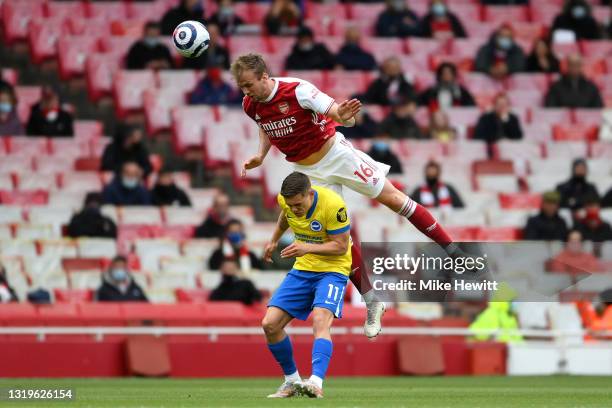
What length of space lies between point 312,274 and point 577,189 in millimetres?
9827

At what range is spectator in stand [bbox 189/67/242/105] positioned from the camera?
819 inches

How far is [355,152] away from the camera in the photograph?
1175 centimetres

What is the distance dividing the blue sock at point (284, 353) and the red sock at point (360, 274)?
3.15 feet

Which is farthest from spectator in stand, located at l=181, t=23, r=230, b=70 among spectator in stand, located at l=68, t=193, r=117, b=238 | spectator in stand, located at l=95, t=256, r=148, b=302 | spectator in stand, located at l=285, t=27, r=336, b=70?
spectator in stand, located at l=95, t=256, r=148, b=302

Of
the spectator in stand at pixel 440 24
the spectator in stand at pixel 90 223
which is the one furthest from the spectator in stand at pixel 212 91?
the spectator in stand at pixel 440 24

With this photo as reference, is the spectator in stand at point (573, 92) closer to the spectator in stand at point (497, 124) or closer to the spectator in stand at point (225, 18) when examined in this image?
the spectator in stand at point (497, 124)

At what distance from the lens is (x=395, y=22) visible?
23266 millimetres

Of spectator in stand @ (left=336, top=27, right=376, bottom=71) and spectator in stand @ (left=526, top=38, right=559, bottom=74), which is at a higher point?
spectator in stand @ (left=526, top=38, right=559, bottom=74)

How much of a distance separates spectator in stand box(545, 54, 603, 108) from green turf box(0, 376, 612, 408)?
7.13m

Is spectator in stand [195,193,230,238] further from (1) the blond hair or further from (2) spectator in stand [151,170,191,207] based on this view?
(1) the blond hair

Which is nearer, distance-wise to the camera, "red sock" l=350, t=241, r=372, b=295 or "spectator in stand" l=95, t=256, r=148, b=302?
"red sock" l=350, t=241, r=372, b=295

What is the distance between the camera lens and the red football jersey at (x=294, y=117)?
37.1 ft

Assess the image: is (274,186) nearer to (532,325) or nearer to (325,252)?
(532,325)

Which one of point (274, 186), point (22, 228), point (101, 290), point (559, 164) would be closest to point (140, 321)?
point (101, 290)
